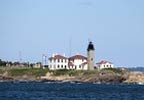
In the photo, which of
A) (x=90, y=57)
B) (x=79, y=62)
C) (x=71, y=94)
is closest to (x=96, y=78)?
(x=90, y=57)

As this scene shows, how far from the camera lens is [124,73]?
596 ft

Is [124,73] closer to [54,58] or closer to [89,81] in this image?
[89,81]

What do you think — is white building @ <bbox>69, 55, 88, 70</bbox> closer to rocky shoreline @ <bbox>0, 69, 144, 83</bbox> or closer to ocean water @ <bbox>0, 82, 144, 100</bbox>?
rocky shoreline @ <bbox>0, 69, 144, 83</bbox>

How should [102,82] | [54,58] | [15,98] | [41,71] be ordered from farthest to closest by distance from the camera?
[54,58] → [41,71] → [102,82] → [15,98]

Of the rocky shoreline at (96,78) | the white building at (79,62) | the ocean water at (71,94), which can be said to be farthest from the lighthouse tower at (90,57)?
the ocean water at (71,94)

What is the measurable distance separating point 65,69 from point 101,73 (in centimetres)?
1469

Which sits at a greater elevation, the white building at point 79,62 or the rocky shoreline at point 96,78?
the white building at point 79,62

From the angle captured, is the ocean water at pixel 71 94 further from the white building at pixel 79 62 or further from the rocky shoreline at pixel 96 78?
the white building at pixel 79 62

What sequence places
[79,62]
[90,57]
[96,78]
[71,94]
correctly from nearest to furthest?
[71,94] < [96,78] < [90,57] < [79,62]

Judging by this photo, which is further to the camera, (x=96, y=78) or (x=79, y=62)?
(x=79, y=62)

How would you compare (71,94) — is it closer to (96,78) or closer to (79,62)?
(96,78)

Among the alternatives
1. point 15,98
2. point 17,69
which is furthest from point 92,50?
point 15,98

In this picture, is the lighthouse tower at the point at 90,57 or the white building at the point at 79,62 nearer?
the lighthouse tower at the point at 90,57

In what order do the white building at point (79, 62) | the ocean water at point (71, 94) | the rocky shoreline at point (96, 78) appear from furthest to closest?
the white building at point (79, 62) → the rocky shoreline at point (96, 78) → the ocean water at point (71, 94)
